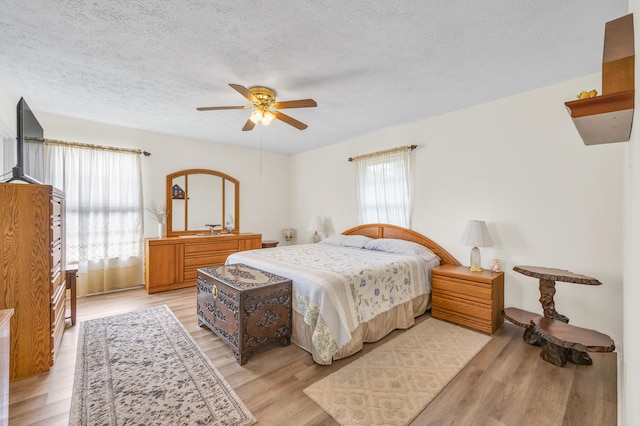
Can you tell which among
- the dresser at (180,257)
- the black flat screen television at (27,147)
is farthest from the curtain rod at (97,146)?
the dresser at (180,257)

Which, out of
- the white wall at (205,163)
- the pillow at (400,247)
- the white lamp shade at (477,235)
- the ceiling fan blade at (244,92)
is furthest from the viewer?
the white wall at (205,163)

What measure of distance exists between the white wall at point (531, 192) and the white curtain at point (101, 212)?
14.5 ft

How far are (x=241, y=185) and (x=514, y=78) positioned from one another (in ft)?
15.2

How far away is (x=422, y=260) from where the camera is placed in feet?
10.9

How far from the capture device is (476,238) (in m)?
3.03

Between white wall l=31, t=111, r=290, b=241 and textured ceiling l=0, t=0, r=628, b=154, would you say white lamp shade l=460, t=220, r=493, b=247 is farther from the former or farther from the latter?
white wall l=31, t=111, r=290, b=241

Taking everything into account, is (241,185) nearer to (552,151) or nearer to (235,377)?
(235,377)

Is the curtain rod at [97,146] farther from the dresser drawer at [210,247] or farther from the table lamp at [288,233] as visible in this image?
the table lamp at [288,233]

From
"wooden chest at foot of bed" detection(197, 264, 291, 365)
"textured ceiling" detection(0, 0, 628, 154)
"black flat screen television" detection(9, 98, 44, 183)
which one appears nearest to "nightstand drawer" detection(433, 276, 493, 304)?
"wooden chest at foot of bed" detection(197, 264, 291, 365)

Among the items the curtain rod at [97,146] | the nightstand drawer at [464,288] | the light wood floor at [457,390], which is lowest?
the light wood floor at [457,390]

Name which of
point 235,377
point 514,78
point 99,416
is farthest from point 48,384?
point 514,78

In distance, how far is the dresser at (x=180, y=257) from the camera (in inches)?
162

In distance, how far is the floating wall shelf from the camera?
1018mm

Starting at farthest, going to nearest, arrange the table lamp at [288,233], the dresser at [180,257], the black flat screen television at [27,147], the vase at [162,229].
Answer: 1. the table lamp at [288,233]
2. the vase at [162,229]
3. the dresser at [180,257]
4. the black flat screen television at [27,147]
